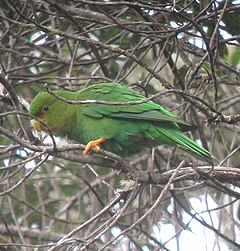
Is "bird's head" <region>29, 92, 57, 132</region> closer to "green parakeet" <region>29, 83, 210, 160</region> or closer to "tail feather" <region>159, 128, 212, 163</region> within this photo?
"green parakeet" <region>29, 83, 210, 160</region>

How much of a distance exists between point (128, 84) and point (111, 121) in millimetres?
859

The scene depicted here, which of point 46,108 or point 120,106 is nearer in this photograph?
point 120,106

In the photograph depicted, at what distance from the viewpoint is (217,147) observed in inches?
242

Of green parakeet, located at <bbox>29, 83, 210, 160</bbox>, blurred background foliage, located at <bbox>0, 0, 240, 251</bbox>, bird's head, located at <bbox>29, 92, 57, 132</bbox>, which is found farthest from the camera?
bird's head, located at <bbox>29, 92, 57, 132</bbox>

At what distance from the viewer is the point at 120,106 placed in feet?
15.5

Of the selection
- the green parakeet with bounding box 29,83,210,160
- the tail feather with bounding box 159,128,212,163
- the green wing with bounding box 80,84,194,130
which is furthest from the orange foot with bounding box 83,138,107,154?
the tail feather with bounding box 159,128,212,163

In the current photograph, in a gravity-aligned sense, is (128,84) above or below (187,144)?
above

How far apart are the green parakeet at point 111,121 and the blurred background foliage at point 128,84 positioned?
14 centimetres

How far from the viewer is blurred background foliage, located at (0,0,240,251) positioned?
3.94 m

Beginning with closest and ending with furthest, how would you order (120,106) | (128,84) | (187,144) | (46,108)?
(187,144), (120,106), (46,108), (128,84)

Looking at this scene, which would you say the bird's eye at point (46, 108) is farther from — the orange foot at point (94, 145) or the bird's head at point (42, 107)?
the orange foot at point (94, 145)

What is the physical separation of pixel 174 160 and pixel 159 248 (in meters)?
0.92

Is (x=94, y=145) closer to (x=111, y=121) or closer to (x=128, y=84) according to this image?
(x=111, y=121)

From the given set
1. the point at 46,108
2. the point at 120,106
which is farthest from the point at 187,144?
the point at 46,108
